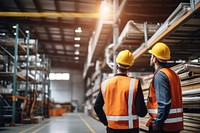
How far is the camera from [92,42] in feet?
56.8

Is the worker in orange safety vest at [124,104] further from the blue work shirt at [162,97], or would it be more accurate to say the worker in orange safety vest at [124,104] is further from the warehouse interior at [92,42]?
the warehouse interior at [92,42]

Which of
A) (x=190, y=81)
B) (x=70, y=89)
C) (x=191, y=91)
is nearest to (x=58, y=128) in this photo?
(x=190, y=81)

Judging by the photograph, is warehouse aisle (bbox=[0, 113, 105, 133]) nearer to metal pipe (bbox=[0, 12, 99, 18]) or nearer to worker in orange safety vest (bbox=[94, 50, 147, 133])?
worker in orange safety vest (bbox=[94, 50, 147, 133])

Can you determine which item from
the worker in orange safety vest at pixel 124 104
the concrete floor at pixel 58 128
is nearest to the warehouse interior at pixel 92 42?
the concrete floor at pixel 58 128

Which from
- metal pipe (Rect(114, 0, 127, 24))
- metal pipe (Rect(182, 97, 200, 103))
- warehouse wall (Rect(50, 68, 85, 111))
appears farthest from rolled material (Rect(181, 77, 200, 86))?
warehouse wall (Rect(50, 68, 85, 111))

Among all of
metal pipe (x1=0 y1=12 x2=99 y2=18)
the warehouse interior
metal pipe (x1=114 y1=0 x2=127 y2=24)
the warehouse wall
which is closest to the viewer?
the warehouse interior

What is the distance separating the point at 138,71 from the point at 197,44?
4.23m

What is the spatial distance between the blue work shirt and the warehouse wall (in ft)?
114

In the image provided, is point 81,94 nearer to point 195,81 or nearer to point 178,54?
point 178,54

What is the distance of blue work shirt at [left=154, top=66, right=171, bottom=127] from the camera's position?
2662 mm

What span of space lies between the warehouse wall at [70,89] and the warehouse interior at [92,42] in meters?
1.58

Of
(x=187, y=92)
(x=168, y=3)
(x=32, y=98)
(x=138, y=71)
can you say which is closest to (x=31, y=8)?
(x=32, y=98)

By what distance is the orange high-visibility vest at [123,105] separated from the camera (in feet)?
9.13

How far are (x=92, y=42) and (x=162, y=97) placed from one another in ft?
48.5
